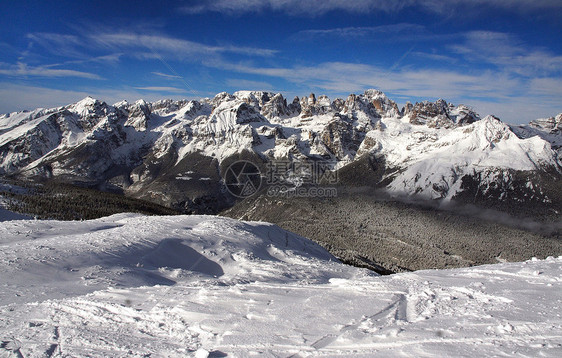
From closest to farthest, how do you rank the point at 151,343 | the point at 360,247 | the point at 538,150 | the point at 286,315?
the point at 151,343, the point at 286,315, the point at 360,247, the point at 538,150

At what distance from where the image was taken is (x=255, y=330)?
967cm

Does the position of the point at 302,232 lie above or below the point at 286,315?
below

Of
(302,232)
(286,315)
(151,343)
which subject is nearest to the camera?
(151,343)

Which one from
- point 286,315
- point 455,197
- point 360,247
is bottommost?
point 360,247

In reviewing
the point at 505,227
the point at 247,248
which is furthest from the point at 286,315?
the point at 505,227

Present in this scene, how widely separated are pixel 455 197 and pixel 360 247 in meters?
81.5

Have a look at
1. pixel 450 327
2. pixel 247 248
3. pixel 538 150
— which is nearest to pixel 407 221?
pixel 538 150

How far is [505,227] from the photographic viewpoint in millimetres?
139250

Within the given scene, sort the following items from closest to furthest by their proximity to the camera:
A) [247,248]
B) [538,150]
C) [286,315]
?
[286,315]
[247,248]
[538,150]

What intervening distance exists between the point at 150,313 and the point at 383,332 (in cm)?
777

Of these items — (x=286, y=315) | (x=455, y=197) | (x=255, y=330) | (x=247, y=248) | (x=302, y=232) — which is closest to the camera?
(x=255, y=330)

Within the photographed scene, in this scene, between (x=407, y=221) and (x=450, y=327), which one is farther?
(x=407, y=221)

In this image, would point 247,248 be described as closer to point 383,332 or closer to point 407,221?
point 383,332

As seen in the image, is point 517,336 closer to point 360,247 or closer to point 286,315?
point 286,315
